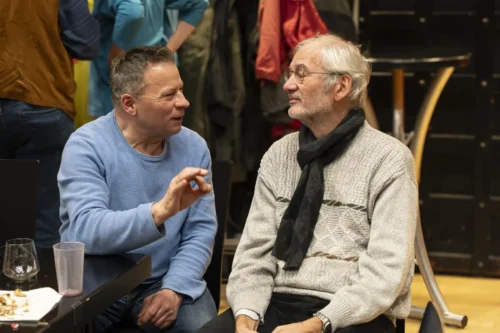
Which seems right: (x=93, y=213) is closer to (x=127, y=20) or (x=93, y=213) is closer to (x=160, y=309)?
(x=160, y=309)

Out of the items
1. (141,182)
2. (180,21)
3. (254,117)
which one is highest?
(180,21)

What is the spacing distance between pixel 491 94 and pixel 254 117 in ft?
4.06

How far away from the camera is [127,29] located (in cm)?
382

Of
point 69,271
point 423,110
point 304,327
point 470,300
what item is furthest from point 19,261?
point 470,300

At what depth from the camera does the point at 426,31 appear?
4.71m

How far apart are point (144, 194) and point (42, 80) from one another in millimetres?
1112

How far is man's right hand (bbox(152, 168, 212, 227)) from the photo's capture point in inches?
92.3

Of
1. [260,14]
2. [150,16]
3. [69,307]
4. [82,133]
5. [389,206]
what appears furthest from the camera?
[260,14]

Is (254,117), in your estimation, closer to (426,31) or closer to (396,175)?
(426,31)

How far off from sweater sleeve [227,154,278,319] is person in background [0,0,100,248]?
1215 millimetres

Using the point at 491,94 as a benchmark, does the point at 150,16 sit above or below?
above

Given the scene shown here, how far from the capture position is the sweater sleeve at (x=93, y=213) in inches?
97.6

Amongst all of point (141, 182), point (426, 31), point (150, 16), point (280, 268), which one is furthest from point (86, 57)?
point (426, 31)

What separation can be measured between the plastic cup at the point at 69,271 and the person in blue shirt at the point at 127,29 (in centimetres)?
185
